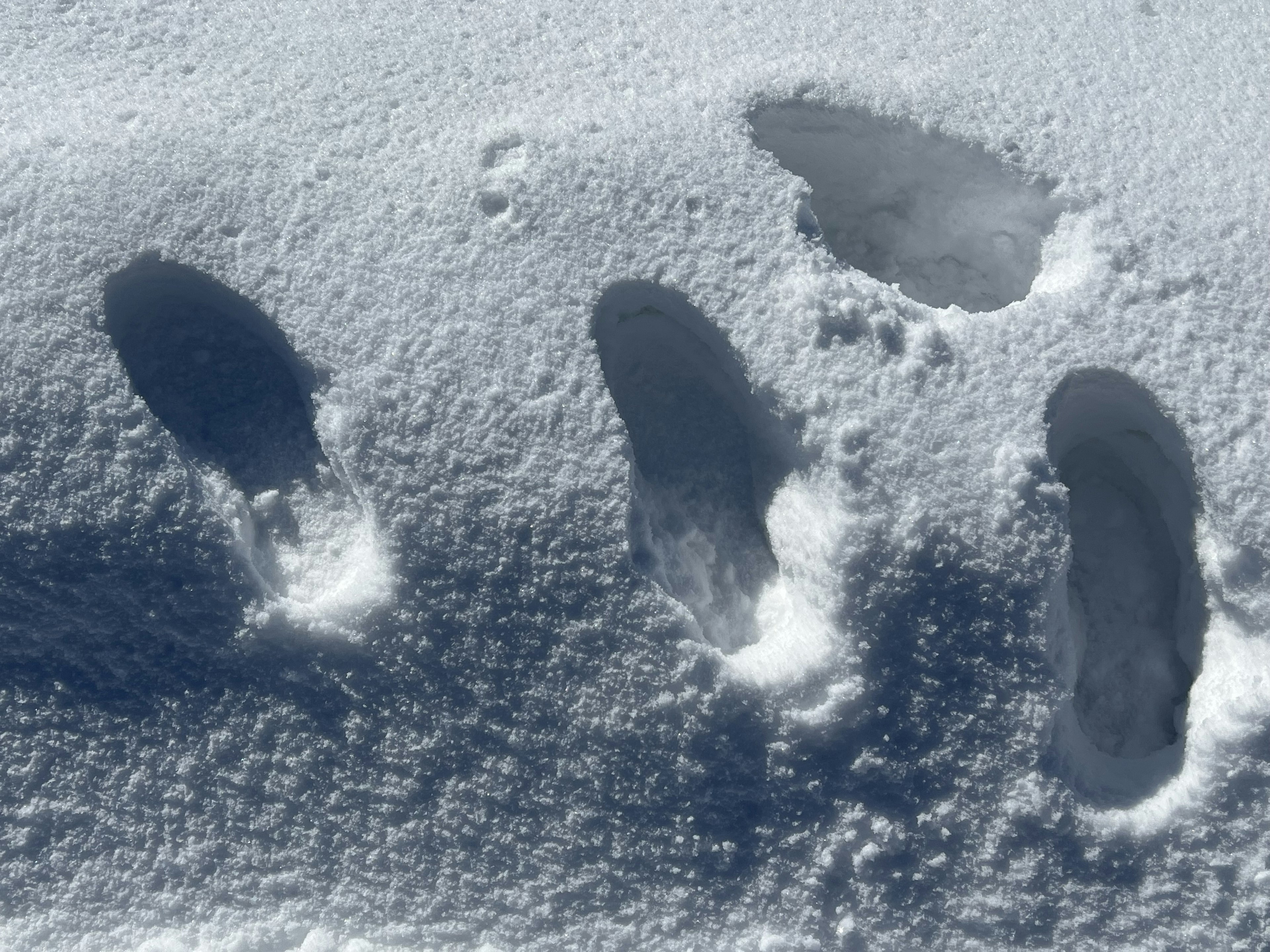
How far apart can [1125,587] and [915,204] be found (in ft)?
2.25

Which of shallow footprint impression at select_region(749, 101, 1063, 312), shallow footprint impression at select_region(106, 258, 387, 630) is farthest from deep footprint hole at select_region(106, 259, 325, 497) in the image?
shallow footprint impression at select_region(749, 101, 1063, 312)

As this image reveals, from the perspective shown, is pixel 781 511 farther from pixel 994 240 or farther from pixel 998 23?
pixel 998 23

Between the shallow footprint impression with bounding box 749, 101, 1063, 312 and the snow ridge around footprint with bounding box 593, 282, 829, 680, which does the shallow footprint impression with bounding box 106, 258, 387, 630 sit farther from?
the shallow footprint impression with bounding box 749, 101, 1063, 312

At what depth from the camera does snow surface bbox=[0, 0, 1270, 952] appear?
4.24 feet

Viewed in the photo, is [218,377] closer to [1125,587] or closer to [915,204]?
[915,204]

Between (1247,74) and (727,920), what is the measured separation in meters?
1.57

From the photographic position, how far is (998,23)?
5.21ft

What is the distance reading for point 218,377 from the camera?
1.41 metres

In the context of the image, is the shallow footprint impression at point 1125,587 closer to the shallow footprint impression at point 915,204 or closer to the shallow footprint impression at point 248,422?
the shallow footprint impression at point 915,204

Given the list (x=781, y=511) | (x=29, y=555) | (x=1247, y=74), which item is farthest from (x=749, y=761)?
(x=1247, y=74)

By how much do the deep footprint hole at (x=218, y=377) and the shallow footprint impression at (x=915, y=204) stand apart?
0.81m

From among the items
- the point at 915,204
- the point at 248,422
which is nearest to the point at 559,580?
the point at 248,422

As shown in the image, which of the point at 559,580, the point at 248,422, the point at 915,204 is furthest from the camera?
the point at 915,204

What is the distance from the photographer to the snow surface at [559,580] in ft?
4.24
